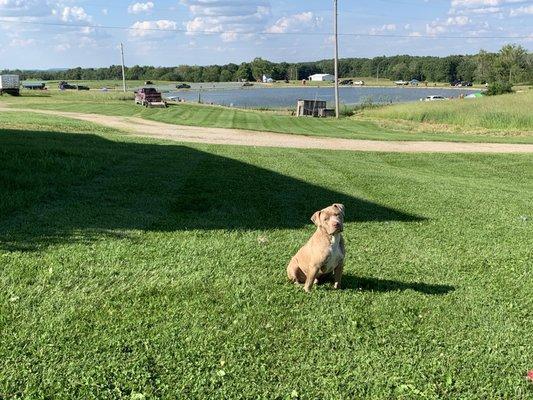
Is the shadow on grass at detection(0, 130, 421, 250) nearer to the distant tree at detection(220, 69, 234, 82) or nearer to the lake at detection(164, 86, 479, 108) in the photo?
the lake at detection(164, 86, 479, 108)

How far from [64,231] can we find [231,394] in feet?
12.9

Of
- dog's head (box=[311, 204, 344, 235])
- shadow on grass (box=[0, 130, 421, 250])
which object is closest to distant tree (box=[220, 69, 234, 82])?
shadow on grass (box=[0, 130, 421, 250])

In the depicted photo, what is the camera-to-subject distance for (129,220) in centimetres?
717

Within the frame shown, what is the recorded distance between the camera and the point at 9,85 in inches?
2427

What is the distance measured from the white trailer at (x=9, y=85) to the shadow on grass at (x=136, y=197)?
52.5 m

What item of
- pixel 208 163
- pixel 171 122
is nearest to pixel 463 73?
pixel 171 122

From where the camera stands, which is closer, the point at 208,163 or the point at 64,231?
the point at 64,231

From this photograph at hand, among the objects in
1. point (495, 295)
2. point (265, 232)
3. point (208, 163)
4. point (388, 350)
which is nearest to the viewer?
point (388, 350)

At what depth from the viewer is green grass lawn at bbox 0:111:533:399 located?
11.7ft

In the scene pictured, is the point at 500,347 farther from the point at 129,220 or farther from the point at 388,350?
the point at 129,220

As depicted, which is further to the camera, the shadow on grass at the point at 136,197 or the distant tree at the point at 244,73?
the distant tree at the point at 244,73

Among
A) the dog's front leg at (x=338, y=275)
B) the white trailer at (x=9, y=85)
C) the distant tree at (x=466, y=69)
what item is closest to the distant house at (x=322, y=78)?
the distant tree at (x=466, y=69)

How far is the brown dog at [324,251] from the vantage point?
4.38 m

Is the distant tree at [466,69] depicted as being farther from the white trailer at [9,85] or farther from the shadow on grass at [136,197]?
the shadow on grass at [136,197]
